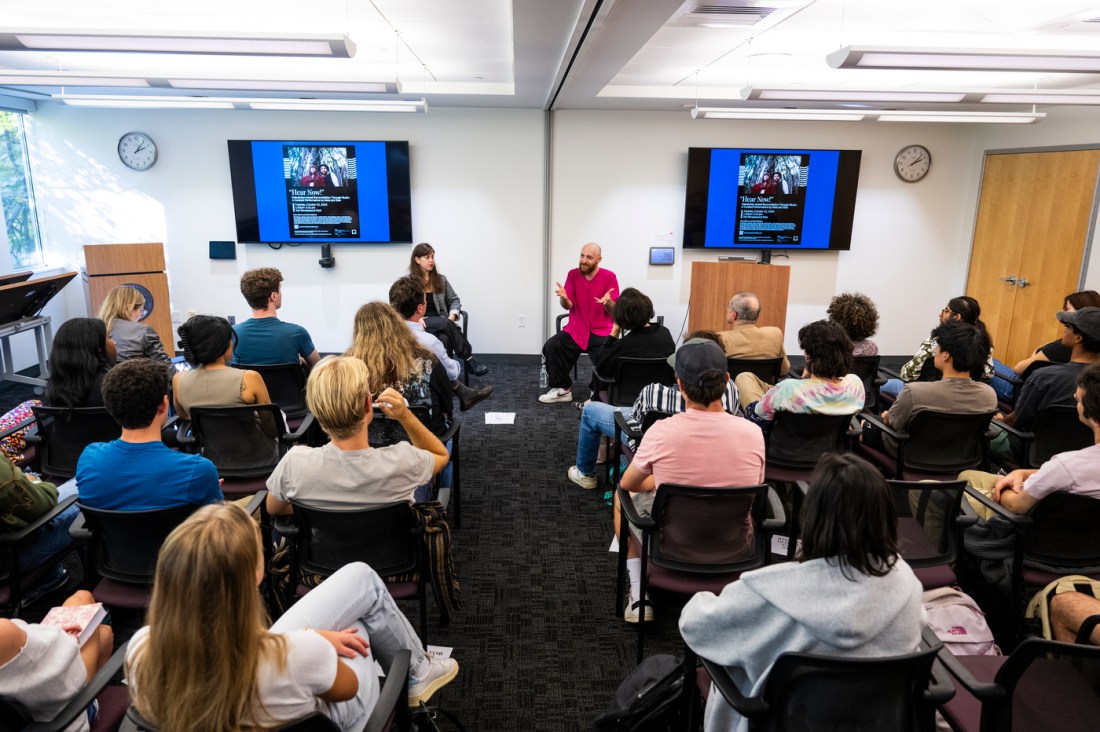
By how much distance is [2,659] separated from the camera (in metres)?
1.48

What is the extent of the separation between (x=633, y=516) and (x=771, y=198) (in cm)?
544

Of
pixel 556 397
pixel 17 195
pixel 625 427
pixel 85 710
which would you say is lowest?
pixel 556 397

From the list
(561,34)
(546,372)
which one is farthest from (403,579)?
(546,372)

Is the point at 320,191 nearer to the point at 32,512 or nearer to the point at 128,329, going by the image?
the point at 128,329

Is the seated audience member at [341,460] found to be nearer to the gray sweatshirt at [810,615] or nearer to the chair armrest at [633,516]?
the chair armrest at [633,516]

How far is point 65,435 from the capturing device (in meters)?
3.18

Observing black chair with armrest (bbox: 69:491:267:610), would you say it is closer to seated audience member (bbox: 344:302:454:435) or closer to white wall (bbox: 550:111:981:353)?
seated audience member (bbox: 344:302:454:435)

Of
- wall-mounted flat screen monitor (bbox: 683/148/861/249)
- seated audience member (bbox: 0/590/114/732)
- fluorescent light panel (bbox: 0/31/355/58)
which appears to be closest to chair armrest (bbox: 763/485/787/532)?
seated audience member (bbox: 0/590/114/732)

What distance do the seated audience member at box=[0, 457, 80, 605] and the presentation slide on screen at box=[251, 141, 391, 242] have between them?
15.4ft

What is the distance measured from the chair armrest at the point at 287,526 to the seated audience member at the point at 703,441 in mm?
1211

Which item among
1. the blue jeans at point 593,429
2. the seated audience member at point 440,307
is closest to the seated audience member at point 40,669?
the blue jeans at point 593,429

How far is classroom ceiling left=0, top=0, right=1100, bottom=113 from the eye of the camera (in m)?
3.52

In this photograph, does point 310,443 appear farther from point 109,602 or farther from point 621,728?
point 621,728

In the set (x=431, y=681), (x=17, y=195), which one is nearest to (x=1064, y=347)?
(x=431, y=681)
